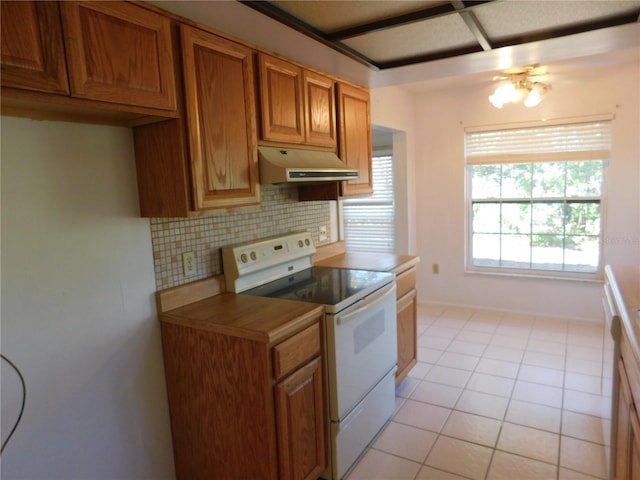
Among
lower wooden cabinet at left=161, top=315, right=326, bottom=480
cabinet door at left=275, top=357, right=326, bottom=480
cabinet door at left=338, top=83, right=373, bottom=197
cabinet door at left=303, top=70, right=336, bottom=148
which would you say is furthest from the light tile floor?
cabinet door at left=303, top=70, right=336, bottom=148

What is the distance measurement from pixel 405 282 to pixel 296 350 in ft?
4.10

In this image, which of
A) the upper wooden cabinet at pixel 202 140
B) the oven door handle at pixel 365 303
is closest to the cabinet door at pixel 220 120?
the upper wooden cabinet at pixel 202 140

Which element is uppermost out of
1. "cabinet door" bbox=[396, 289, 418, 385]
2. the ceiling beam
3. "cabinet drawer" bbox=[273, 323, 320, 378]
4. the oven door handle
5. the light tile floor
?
the ceiling beam

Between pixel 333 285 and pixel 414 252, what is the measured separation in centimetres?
261

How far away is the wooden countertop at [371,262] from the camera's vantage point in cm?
264

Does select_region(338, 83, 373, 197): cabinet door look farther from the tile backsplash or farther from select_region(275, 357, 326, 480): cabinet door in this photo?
select_region(275, 357, 326, 480): cabinet door

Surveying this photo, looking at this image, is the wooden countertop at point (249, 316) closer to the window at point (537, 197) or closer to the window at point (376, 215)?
the window at point (376, 215)

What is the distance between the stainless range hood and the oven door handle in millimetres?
671

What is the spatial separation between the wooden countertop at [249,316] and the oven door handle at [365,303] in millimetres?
125

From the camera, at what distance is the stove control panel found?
6.98 ft

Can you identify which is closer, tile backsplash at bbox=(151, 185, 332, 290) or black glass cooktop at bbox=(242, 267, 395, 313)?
tile backsplash at bbox=(151, 185, 332, 290)

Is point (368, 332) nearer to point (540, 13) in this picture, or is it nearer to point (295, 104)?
point (295, 104)

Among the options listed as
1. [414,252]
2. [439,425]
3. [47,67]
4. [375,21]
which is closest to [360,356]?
[439,425]

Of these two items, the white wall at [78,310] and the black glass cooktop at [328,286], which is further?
the black glass cooktop at [328,286]
